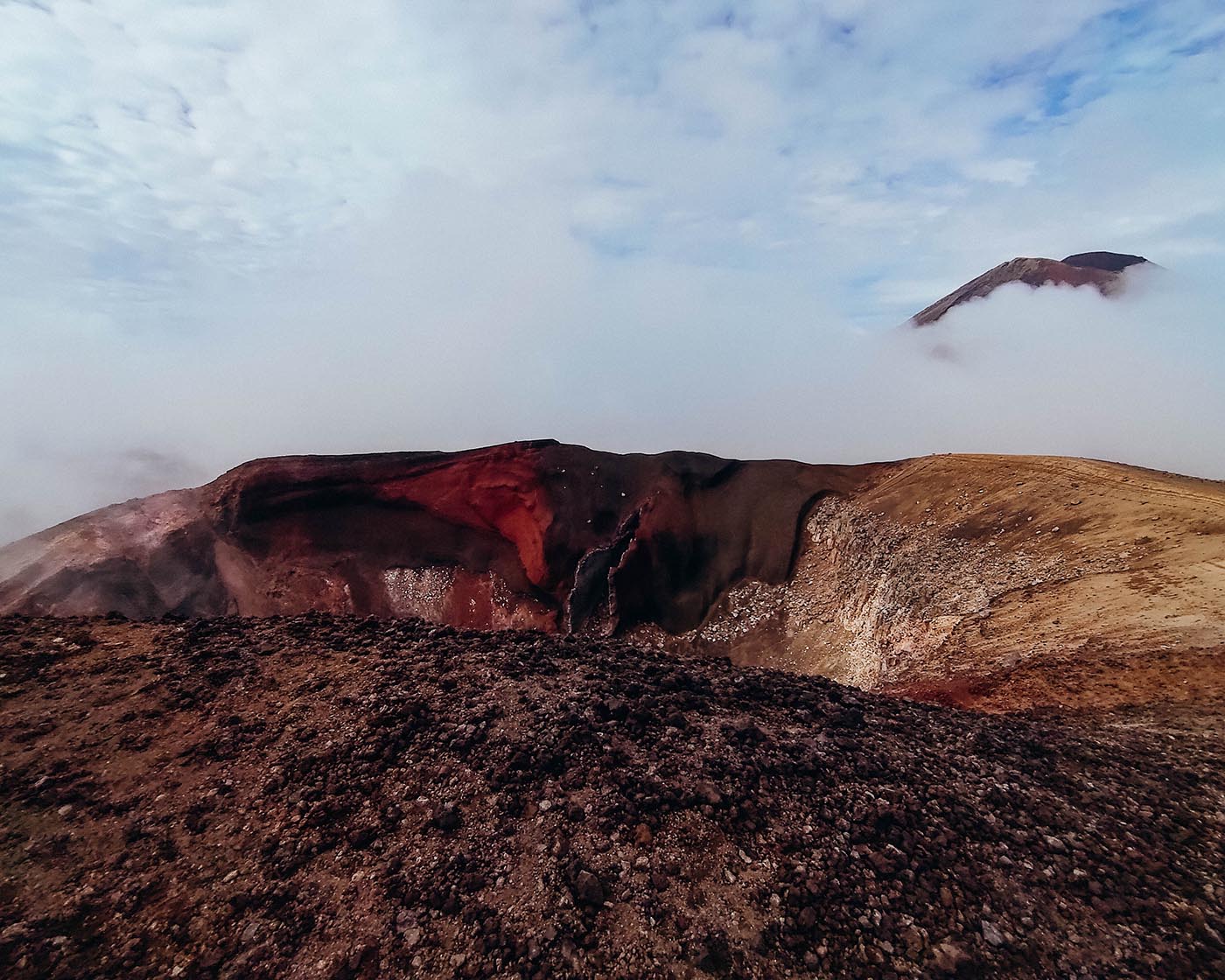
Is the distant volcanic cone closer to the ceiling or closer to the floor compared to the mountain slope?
closer to the ceiling

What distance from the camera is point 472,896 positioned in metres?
5.62

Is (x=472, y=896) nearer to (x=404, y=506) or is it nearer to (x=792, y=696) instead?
(x=792, y=696)

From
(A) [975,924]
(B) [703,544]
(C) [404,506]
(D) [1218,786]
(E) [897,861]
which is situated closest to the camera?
(A) [975,924]

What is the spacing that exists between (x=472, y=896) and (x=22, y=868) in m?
4.32

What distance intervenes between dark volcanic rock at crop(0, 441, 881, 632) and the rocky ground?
65.0ft

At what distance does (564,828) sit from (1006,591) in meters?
15.5

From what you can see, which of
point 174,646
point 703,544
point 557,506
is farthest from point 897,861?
point 557,506

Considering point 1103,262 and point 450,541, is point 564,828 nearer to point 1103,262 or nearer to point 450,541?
point 450,541

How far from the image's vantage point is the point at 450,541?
107 feet

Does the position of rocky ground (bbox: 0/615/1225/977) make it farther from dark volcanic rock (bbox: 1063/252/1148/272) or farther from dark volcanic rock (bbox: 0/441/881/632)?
dark volcanic rock (bbox: 1063/252/1148/272)

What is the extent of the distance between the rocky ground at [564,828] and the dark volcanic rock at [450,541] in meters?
19.8

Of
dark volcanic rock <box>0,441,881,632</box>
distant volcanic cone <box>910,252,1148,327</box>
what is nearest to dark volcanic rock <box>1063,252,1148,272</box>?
distant volcanic cone <box>910,252,1148,327</box>

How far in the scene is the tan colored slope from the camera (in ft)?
38.9

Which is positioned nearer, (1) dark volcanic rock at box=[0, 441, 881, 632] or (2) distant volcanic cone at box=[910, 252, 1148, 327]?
(1) dark volcanic rock at box=[0, 441, 881, 632]
